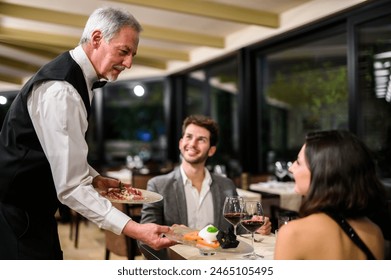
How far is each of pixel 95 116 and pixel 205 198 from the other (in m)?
4.88

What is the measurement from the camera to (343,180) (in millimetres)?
1165

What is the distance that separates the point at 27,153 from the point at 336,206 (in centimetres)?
92

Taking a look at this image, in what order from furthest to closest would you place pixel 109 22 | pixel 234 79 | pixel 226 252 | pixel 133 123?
pixel 133 123
pixel 234 79
pixel 226 252
pixel 109 22

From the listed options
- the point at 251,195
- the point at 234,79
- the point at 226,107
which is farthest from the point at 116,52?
the point at 226,107

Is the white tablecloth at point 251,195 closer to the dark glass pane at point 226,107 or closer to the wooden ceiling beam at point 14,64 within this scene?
the wooden ceiling beam at point 14,64

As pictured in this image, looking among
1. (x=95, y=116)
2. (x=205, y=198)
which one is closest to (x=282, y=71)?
(x=95, y=116)

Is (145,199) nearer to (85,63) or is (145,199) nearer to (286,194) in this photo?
(85,63)

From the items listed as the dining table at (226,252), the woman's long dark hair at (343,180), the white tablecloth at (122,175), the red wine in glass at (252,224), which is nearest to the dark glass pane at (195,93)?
the white tablecloth at (122,175)

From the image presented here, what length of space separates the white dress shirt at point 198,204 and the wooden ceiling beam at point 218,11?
6.96ft

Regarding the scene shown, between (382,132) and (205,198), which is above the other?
(382,132)

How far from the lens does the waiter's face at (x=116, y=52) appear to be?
1500 mm

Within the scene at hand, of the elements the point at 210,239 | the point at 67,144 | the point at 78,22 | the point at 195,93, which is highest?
the point at 78,22
